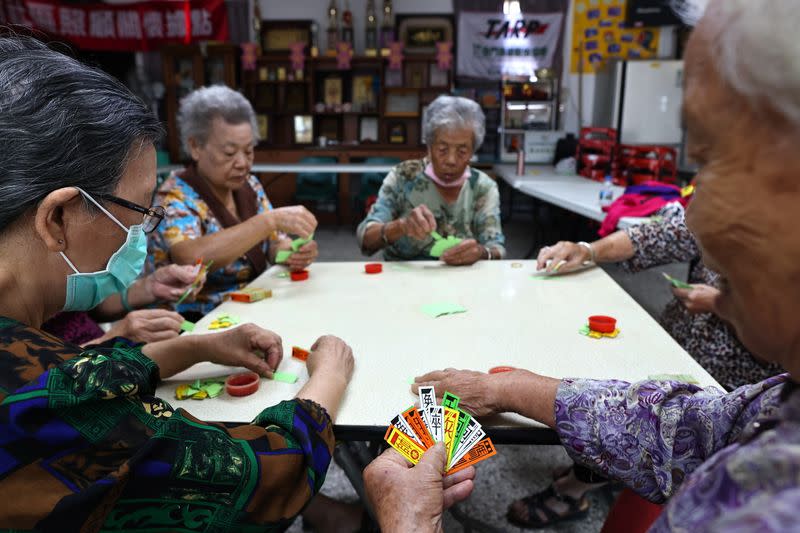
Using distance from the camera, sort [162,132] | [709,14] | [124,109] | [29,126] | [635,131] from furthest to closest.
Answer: [635,131], [162,132], [124,109], [29,126], [709,14]

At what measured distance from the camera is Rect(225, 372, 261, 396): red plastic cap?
126cm

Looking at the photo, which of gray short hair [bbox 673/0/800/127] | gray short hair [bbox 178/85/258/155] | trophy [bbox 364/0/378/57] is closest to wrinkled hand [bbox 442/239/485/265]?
gray short hair [bbox 178/85/258/155]

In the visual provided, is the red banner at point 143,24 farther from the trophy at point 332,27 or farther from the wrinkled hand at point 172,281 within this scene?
the wrinkled hand at point 172,281

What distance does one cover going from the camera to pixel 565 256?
88.5 inches

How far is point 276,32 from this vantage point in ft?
26.5

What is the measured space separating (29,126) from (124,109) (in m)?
0.17

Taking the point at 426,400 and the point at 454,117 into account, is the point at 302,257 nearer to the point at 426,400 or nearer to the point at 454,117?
the point at 454,117

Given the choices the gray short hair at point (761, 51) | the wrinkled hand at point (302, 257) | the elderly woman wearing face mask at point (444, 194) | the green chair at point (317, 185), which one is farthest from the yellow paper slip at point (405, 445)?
the green chair at point (317, 185)

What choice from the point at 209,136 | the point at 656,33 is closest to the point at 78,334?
the point at 209,136

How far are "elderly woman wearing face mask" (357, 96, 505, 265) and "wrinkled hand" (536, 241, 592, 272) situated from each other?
17.8 inches

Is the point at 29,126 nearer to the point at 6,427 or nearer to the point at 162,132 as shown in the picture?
the point at 162,132

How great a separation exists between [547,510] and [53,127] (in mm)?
1977

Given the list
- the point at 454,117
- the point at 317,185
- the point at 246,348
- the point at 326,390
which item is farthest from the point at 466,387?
the point at 317,185

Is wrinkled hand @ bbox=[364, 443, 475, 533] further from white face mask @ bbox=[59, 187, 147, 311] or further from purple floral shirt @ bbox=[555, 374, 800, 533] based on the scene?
white face mask @ bbox=[59, 187, 147, 311]
